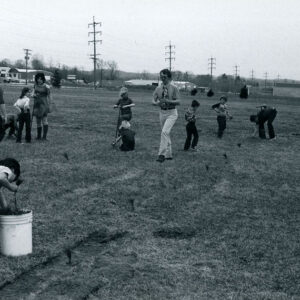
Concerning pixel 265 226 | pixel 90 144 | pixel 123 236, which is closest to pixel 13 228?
pixel 123 236

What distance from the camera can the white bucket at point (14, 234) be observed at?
5699 millimetres

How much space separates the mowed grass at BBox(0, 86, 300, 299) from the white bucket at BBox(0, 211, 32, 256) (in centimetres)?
12

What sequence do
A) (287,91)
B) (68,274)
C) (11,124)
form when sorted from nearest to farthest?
(68,274) → (11,124) → (287,91)

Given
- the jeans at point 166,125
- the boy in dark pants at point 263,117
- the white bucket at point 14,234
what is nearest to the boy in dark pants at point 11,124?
the jeans at point 166,125

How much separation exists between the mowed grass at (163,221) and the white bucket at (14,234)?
0.38 ft

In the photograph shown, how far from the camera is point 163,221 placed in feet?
24.2

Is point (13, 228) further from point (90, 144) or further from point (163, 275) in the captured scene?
point (90, 144)

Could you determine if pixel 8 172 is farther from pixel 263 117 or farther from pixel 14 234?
pixel 263 117

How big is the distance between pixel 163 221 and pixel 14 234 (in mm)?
2300

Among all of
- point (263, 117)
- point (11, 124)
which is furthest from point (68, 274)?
point (263, 117)

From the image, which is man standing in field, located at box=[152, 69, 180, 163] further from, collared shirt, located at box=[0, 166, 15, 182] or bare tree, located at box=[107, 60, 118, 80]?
bare tree, located at box=[107, 60, 118, 80]

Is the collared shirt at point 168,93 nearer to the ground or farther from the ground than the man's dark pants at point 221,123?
farther from the ground

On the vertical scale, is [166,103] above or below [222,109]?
above

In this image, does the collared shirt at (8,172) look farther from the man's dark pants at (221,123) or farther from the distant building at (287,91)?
the distant building at (287,91)
